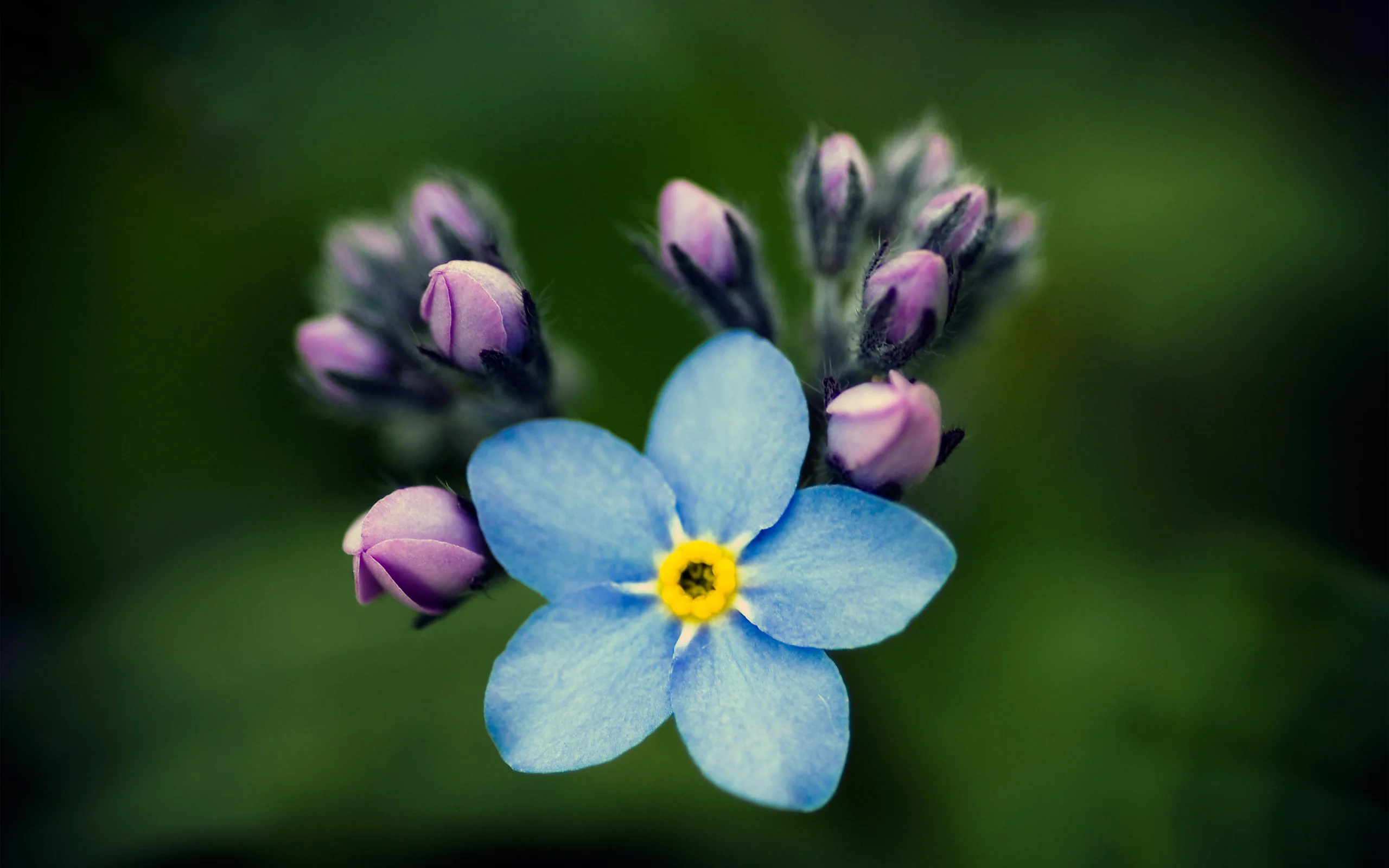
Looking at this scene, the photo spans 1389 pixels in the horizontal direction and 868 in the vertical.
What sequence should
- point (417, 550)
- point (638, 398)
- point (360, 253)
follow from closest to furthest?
point (417, 550) < point (360, 253) < point (638, 398)

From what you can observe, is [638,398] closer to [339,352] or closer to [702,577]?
[339,352]

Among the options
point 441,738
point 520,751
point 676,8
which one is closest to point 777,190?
point 676,8

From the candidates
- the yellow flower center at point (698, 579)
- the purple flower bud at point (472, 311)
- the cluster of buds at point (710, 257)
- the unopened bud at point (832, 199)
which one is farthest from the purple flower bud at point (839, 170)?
the yellow flower center at point (698, 579)

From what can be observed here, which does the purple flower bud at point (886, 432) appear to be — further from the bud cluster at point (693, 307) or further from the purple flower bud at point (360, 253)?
the purple flower bud at point (360, 253)

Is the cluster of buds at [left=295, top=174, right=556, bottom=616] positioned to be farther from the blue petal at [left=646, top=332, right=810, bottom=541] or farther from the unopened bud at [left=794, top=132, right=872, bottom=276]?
the unopened bud at [left=794, top=132, right=872, bottom=276]

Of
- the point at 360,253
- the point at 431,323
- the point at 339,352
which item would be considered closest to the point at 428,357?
the point at 431,323

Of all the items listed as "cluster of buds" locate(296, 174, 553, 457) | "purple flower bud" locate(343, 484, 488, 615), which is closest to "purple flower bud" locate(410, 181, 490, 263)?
"cluster of buds" locate(296, 174, 553, 457)
